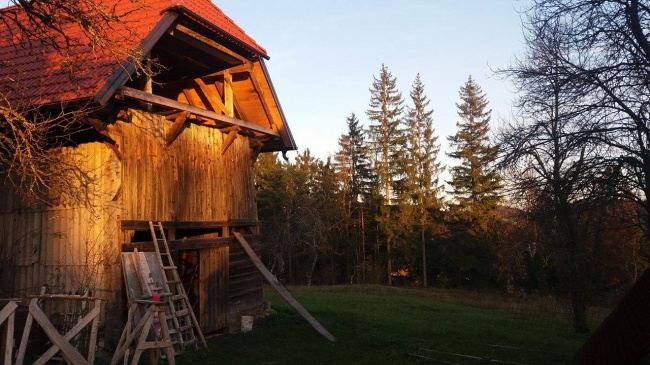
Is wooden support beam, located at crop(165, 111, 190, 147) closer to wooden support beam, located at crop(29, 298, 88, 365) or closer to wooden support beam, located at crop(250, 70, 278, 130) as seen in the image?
wooden support beam, located at crop(250, 70, 278, 130)

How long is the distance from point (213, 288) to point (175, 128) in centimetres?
409

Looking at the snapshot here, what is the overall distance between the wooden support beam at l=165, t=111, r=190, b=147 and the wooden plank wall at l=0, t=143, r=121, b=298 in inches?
65.1

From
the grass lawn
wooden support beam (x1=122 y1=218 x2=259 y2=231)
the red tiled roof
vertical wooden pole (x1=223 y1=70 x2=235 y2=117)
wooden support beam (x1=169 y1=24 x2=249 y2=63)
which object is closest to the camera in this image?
the red tiled roof

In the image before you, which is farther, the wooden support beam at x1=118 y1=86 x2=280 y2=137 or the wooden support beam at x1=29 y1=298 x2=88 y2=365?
the wooden support beam at x1=118 y1=86 x2=280 y2=137

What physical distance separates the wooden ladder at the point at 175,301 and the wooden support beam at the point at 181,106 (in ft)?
8.00

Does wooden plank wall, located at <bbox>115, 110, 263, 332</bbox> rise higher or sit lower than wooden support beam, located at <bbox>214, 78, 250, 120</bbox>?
lower

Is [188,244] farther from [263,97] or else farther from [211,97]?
[263,97]

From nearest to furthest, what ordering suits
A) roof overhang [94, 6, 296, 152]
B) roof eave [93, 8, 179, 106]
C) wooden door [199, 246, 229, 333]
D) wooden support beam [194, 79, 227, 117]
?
roof eave [93, 8, 179, 106] < roof overhang [94, 6, 296, 152] < wooden door [199, 246, 229, 333] < wooden support beam [194, 79, 227, 117]

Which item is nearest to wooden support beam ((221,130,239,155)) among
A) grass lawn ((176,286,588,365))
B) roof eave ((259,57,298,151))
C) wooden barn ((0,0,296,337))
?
wooden barn ((0,0,296,337))

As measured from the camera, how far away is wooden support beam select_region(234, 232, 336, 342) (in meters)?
12.8

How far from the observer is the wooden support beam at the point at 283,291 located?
1279 cm

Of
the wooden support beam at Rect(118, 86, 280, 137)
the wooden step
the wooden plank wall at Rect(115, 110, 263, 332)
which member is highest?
the wooden support beam at Rect(118, 86, 280, 137)

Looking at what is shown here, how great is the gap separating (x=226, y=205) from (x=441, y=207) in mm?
34770

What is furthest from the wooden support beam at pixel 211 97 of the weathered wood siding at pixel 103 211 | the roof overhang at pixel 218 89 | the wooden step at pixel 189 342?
the wooden step at pixel 189 342
